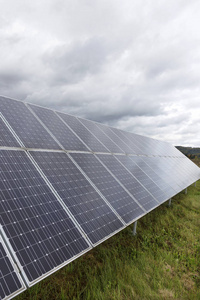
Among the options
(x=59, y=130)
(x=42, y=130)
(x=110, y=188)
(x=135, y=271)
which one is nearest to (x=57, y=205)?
(x=110, y=188)

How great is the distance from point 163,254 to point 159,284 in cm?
200

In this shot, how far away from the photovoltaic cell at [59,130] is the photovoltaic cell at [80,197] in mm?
1491

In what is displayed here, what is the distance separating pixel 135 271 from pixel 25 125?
7.03 meters

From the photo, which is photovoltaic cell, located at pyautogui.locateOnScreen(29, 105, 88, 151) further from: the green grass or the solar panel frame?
the green grass

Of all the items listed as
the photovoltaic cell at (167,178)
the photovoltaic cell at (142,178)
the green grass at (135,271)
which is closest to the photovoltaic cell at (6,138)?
the green grass at (135,271)

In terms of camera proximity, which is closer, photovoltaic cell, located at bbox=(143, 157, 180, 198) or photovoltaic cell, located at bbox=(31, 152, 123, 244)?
photovoltaic cell, located at bbox=(31, 152, 123, 244)

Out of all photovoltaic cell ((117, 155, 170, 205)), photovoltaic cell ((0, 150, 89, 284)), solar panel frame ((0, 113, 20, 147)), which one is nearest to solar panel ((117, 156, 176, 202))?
photovoltaic cell ((117, 155, 170, 205))

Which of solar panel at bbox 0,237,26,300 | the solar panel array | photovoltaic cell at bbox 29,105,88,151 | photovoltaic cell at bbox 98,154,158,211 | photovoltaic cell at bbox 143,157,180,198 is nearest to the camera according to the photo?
solar panel at bbox 0,237,26,300

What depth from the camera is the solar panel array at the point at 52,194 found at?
3904mm

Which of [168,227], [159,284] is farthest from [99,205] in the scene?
[168,227]

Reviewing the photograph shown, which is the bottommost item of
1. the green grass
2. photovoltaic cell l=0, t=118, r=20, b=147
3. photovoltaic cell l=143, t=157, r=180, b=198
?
the green grass

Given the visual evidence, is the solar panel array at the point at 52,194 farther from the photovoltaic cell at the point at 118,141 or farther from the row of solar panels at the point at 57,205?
the photovoltaic cell at the point at 118,141

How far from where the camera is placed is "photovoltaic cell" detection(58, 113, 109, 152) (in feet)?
33.3

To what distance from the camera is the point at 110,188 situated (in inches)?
301
